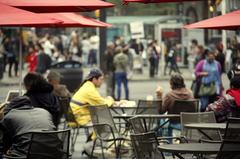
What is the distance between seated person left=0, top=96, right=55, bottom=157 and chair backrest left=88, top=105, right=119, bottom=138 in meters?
3.46

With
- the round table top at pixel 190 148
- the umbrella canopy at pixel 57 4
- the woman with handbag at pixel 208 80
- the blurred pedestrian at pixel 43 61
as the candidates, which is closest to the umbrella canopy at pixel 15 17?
the umbrella canopy at pixel 57 4

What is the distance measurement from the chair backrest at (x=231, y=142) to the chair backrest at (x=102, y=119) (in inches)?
176

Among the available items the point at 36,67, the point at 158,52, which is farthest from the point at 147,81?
the point at 36,67

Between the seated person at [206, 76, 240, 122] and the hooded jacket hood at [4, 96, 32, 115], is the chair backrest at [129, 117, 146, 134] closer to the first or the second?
the hooded jacket hood at [4, 96, 32, 115]

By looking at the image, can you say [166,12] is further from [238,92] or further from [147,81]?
[238,92]

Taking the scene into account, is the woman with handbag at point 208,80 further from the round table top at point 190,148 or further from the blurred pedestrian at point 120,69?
the round table top at point 190,148

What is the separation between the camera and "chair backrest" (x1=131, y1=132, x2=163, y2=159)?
920 cm

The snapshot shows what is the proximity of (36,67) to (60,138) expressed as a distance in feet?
78.1

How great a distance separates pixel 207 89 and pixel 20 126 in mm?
11317

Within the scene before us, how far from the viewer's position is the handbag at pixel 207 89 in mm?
20062

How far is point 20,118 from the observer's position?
9391mm

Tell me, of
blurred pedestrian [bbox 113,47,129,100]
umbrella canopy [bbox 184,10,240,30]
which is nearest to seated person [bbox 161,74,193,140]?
umbrella canopy [bbox 184,10,240,30]

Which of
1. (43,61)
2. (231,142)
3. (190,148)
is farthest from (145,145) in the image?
(43,61)

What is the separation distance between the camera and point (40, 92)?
1206 centimetres
